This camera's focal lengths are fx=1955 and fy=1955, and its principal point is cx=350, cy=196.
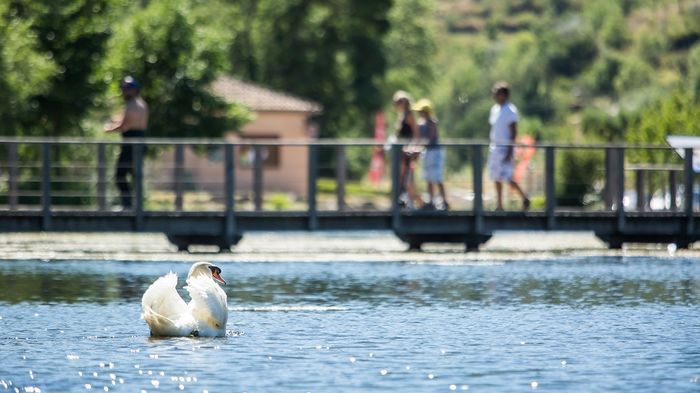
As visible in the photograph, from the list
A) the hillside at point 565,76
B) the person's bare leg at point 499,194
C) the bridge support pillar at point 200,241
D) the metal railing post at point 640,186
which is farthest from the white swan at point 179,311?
the hillside at point 565,76

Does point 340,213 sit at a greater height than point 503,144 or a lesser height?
lesser

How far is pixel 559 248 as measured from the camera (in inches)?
1190

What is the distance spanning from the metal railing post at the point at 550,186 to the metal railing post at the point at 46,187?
23.1 ft

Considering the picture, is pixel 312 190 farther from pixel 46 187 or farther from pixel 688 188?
pixel 688 188

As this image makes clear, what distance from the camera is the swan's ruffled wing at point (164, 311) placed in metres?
16.0

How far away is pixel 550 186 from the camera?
2834cm

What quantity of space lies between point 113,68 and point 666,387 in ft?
105

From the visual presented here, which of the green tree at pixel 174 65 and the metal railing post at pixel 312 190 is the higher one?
the green tree at pixel 174 65

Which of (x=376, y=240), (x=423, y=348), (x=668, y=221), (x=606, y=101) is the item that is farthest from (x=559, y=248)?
(x=606, y=101)

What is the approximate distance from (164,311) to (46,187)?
11.2m

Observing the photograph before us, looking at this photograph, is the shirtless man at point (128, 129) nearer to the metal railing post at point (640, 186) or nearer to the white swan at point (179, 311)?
the metal railing post at point (640, 186)

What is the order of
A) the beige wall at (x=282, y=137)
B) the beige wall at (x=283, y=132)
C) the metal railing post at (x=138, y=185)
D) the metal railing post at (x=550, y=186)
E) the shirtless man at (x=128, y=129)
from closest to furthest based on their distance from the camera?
the metal railing post at (x=138, y=185) → the shirtless man at (x=128, y=129) → the metal railing post at (x=550, y=186) → the beige wall at (x=282, y=137) → the beige wall at (x=283, y=132)

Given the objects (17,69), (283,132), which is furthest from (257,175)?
(283,132)

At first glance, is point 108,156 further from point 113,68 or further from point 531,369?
point 531,369
